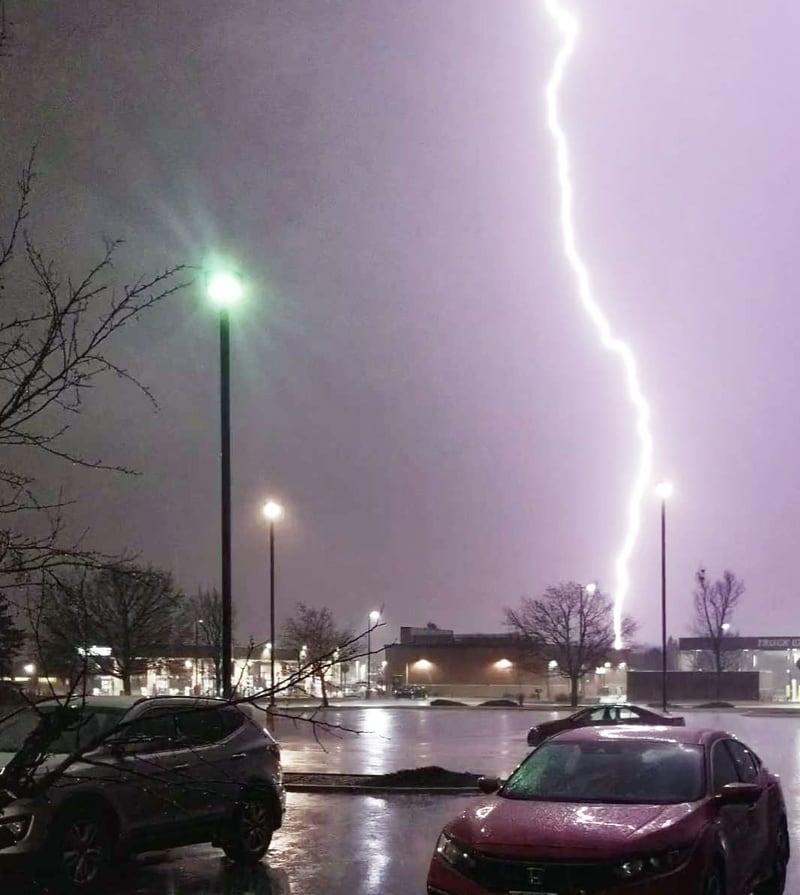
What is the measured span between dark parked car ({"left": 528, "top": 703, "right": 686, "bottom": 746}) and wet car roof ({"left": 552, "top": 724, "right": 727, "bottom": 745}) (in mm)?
15418

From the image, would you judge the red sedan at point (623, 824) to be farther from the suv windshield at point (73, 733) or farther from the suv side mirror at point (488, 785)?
the suv windshield at point (73, 733)

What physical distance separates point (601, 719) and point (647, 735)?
1870 cm

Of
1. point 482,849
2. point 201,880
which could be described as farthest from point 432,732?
point 482,849

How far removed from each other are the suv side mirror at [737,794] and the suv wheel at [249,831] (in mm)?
5122

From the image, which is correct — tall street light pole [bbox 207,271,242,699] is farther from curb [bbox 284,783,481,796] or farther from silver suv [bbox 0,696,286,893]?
silver suv [bbox 0,696,286,893]

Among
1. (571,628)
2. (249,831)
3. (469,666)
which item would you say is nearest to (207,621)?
(571,628)

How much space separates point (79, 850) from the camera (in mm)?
9680

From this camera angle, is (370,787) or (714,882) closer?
(714,882)

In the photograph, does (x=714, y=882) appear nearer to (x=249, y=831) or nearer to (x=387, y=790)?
(x=249, y=831)

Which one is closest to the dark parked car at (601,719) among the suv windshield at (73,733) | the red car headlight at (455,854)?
the suv windshield at (73,733)

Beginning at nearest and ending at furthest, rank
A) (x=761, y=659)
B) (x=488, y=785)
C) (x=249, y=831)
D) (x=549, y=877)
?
(x=549, y=877)
(x=488, y=785)
(x=249, y=831)
(x=761, y=659)

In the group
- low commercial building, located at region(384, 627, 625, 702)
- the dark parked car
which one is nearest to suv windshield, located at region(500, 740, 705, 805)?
the dark parked car

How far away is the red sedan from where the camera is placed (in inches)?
273

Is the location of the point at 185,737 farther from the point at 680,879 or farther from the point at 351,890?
the point at 680,879
